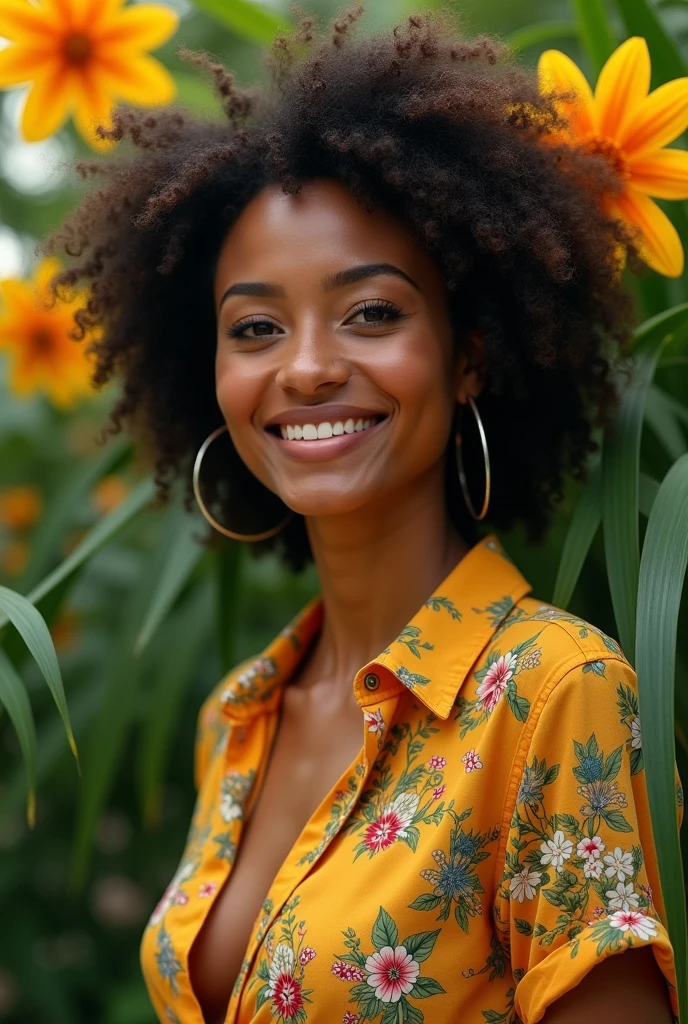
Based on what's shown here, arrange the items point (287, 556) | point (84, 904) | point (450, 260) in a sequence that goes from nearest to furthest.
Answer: point (450, 260) < point (287, 556) < point (84, 904)

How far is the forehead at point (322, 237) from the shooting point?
3.35 ft

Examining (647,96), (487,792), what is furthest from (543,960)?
(647,96)

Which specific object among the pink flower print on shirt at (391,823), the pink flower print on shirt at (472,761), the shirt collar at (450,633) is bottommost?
the pink flower print on shirt at (391,823)

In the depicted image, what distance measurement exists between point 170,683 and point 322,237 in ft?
2.85

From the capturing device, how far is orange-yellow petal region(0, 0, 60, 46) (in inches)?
44.1

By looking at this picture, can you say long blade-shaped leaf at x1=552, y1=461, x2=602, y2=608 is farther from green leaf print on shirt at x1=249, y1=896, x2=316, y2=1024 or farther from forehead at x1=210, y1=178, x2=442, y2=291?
green leaf print on shirt at x1=249, y1=896, x2=316, y2=1024

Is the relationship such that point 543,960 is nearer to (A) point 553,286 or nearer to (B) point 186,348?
(A) point 553,286

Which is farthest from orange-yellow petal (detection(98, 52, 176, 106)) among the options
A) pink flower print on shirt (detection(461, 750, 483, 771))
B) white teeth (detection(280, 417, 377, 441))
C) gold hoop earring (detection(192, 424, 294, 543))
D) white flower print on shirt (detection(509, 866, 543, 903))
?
white flower print on shirt (detection(509, 866, 543, 903))

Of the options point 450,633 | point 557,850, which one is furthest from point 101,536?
point 557,850

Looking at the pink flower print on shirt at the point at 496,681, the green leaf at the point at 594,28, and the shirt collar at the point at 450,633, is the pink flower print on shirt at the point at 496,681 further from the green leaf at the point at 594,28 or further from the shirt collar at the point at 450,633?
the green leaf at the point at 594,28

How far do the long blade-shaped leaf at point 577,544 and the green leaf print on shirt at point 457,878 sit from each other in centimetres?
24

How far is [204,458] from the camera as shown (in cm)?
135

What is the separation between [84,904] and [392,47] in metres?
1.78

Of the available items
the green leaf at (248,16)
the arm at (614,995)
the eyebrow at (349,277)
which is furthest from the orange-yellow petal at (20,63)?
the arm at (614,995)
